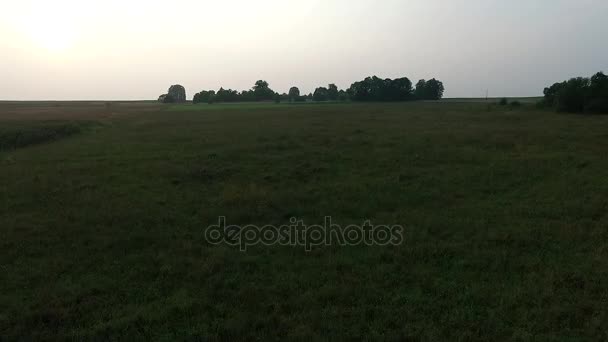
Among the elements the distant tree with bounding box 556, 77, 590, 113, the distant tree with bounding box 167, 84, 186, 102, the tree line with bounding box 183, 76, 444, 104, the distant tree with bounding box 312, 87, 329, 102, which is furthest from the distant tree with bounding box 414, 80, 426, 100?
the distant tree with bounding box 167, 84, 186, 102

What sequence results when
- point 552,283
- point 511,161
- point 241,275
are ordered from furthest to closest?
1. point 511,161
2. point 241,275
3. point 552,283

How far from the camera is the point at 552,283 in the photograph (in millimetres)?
6742

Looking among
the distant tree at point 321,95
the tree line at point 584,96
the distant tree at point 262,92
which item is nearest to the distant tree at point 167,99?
the distant tree at point 262,92

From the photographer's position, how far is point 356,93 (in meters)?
110

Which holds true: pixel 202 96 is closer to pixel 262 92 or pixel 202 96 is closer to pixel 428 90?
pixel 262 92

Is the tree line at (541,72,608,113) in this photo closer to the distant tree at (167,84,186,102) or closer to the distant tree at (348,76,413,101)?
the distant tree at (348,76,413,101)

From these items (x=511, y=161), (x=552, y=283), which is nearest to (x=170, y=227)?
(x=552, y=283)

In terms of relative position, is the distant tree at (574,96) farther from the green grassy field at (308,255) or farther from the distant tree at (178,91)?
the distant tree at (178,91)

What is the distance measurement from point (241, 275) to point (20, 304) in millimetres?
3320

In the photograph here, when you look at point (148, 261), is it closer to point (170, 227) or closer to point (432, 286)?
point (170, 227)

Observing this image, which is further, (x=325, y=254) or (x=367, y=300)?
(x=325, y=254)

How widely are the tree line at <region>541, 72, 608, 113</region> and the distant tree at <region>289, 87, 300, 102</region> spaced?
94792 millimetres
